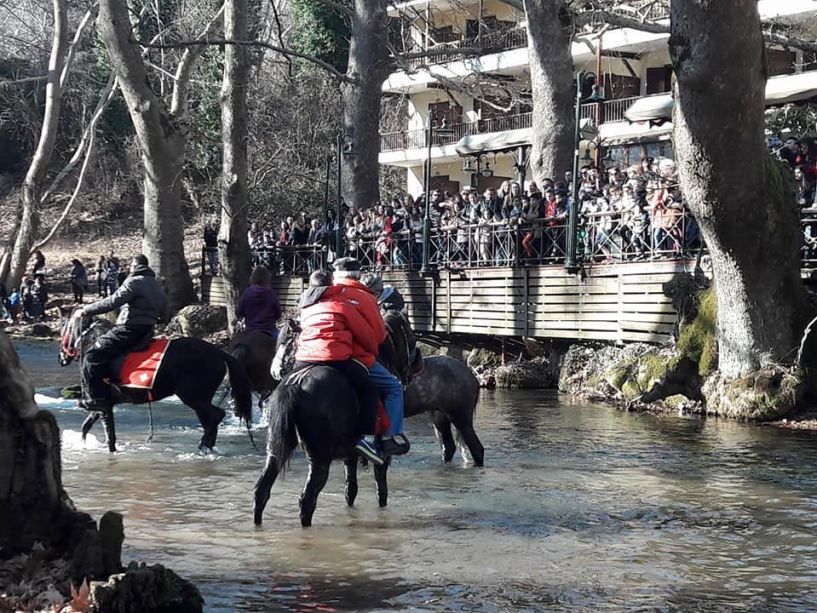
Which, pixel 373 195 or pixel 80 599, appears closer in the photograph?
pixel 80 599

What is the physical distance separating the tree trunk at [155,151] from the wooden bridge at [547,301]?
6.37 m

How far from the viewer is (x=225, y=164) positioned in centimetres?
2908

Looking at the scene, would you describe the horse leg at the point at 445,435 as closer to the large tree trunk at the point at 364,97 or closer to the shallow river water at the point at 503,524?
the shallow river water at the point at 503,524

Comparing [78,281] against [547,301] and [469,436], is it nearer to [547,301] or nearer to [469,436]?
[547,301]

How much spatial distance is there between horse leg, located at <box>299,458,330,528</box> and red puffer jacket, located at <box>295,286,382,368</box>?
2.73 ft

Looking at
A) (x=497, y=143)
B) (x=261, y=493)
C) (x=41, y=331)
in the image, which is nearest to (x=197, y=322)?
(x=41, y=331)

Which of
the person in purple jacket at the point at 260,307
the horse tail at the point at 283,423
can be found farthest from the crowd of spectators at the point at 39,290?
the horse tail at the point at 283,423

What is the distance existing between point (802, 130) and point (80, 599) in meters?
Answer: 29.5

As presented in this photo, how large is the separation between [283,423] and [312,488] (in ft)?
2.14

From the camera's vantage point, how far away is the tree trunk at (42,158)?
116 ft

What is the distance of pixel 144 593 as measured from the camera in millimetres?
6371

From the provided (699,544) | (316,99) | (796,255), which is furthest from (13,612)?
(316,99)

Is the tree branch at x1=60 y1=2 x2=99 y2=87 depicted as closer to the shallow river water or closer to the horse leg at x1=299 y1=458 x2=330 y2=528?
the shallow river water

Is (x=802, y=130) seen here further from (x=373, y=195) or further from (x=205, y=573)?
(x=205, y=573)
